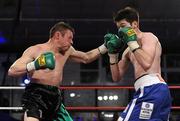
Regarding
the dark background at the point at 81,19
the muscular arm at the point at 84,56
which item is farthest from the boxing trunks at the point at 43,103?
the dark background at the point at 81,19

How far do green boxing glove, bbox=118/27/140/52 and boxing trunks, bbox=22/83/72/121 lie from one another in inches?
26.7

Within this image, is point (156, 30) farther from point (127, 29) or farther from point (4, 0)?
point (127, 29)

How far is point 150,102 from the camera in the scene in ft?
6.42

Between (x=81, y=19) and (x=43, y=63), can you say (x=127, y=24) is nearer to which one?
(x=43, y=63)

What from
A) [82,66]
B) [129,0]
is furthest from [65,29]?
[82,66]

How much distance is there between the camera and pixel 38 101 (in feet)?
8.00

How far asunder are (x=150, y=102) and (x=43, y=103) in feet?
2.50

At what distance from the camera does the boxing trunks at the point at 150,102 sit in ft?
6.40

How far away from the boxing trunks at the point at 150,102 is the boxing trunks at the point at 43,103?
1.91 feet

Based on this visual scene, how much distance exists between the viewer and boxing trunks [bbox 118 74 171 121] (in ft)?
6.40

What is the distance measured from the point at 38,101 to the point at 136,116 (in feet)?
2.35

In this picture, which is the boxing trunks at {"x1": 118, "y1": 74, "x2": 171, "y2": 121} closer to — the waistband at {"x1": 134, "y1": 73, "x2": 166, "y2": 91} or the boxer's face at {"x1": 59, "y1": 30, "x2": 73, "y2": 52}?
the waistband at {"x1": 134, "y1": 73, "x2": 166, "y2": 91}

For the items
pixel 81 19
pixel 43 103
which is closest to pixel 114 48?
pixel 43 103

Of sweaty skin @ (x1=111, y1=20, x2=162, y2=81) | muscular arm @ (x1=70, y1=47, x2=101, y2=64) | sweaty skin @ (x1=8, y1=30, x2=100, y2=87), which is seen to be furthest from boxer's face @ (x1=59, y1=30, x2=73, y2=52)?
sweaty skin @ (x1=111, y1=20, x2=162, y2=81)
